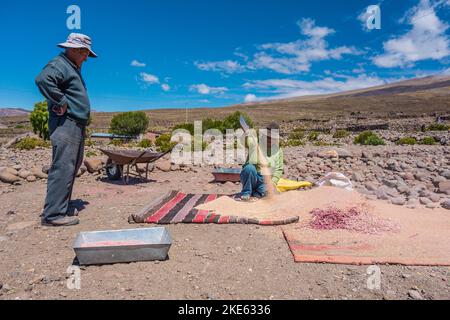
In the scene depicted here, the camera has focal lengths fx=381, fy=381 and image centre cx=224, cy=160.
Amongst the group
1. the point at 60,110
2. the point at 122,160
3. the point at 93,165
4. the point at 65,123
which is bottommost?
the point at 93,165

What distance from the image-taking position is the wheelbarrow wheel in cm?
647

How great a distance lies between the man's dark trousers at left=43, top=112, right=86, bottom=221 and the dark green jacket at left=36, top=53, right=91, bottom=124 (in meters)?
0.12

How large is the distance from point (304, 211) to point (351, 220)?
543 mm

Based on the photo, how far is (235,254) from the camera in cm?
300

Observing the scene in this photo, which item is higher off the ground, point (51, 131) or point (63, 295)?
point (51, 131)

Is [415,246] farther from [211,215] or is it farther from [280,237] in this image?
[211,215]

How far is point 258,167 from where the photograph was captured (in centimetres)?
466

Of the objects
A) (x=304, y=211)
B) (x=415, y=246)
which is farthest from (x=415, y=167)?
(x=415, y=246)

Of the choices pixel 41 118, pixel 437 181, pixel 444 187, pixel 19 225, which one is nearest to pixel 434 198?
pixel 444 187

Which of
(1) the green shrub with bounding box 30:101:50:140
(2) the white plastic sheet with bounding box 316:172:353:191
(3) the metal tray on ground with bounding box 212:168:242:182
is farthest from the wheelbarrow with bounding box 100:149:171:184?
(1) the green shrub with bounding box 30:101:50:140

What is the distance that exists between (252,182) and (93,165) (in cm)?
360

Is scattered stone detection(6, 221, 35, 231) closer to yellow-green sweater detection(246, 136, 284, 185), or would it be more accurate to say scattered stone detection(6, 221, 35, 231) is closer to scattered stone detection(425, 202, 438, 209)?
yellow-green sweater detection(246, 136, 284, 185)

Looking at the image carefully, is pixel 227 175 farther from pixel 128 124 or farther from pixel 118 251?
pixel 128 124
